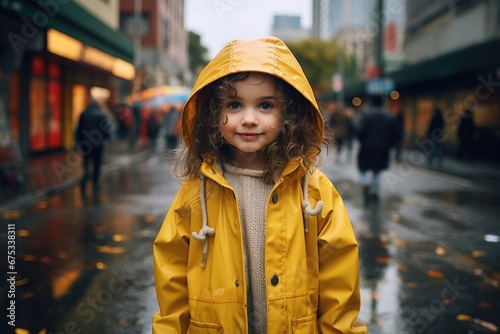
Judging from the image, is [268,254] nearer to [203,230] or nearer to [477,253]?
[203,230]

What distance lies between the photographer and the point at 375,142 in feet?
33.0

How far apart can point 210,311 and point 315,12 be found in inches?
6148

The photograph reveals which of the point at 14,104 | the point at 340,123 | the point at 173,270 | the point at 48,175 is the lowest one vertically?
the point at 48,175

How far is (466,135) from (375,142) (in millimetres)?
9231

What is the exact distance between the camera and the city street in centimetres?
405

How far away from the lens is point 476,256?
19.4 ft

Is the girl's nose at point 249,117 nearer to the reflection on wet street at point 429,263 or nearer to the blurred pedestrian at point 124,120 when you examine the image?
the reflection on wet street at point 429,263

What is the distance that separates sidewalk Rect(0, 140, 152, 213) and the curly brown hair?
22.9ft

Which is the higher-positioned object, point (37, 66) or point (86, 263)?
point (37, 66)

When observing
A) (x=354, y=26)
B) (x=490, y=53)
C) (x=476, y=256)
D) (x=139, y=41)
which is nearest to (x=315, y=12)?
(x=354, y=26)

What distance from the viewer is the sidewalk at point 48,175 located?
921cm

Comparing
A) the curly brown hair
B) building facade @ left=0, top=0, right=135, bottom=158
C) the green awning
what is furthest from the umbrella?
the curly brown hair

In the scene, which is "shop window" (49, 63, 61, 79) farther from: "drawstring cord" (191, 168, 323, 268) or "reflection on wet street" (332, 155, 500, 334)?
"drawstring cord" (191, 168, 323, 268)

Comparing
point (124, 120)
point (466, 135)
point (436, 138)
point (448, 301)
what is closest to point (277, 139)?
point (448, 301)
